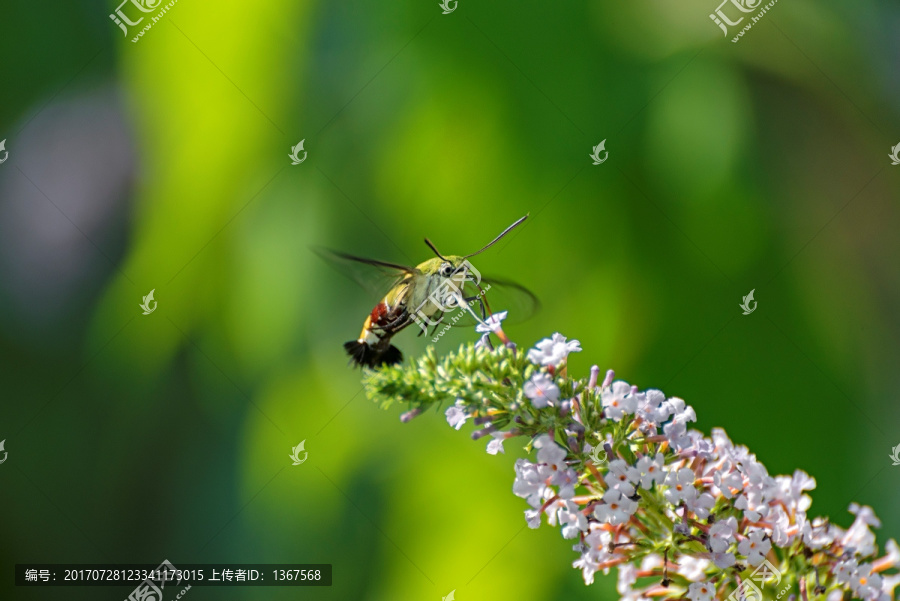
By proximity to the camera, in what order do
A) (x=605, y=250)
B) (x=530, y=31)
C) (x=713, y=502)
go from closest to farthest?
(x=713, y=502) → (x=605, y=250) → (x=530, y=31)

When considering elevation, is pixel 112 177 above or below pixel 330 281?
above

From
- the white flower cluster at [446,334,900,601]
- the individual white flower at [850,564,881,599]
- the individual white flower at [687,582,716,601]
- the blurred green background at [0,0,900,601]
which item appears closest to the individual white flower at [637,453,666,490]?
the white flower cluster at [446,334,900,601]

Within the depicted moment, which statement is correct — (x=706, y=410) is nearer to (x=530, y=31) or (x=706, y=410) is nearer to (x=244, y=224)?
(x=530, y=31)

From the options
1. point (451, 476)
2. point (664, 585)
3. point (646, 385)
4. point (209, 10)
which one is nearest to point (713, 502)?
point (664, 585)

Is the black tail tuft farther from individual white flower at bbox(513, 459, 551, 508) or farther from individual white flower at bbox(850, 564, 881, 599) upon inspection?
individual white flower at bbox(850, 564, 881, 599)

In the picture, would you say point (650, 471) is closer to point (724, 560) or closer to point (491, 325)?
point (724, 560)

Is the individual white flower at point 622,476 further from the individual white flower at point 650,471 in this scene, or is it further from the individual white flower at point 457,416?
the individual white flower at point 457,416

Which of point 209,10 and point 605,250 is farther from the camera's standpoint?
point 209,10

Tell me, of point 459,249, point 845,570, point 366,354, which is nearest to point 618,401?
point 845,570
